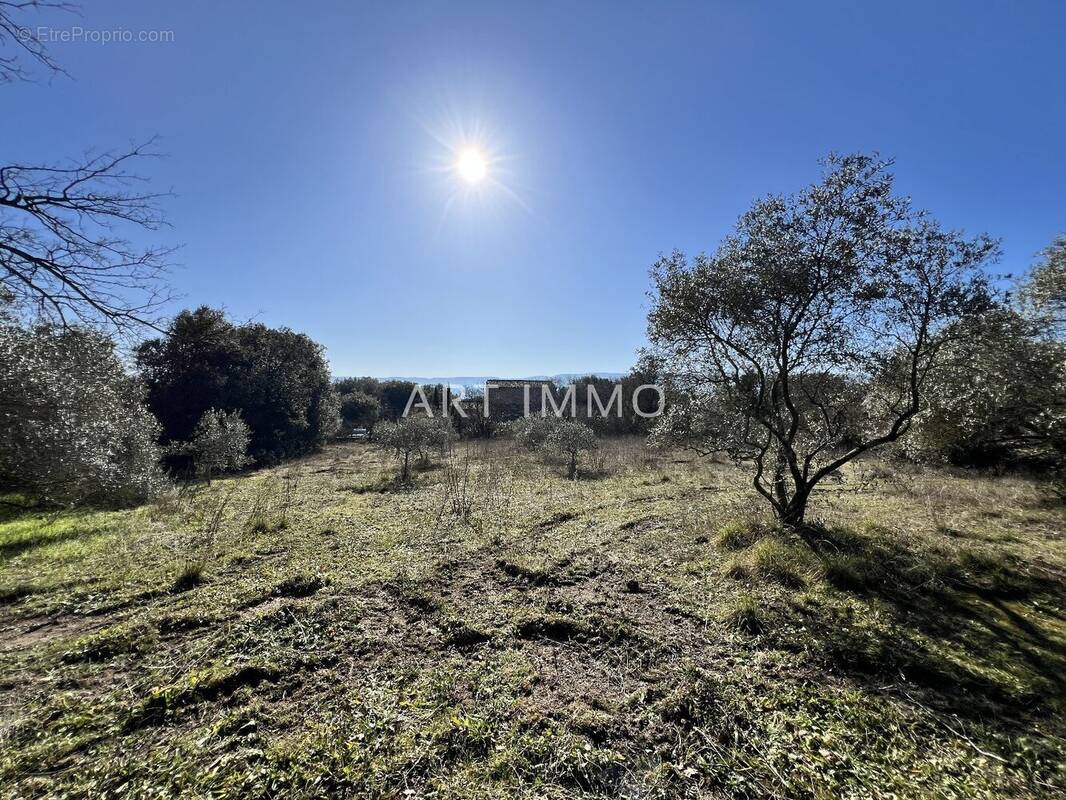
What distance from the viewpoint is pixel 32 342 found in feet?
20.4

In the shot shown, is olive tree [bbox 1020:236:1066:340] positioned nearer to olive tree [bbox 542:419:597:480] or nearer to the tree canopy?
olive tree [bbox 542:419:597:480]

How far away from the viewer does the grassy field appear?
249cm

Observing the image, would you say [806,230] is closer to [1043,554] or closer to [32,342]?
[1043,554]

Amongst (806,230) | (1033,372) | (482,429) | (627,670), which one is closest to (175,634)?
(627,670)

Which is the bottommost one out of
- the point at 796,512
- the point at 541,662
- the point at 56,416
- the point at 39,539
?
the point at 541,662

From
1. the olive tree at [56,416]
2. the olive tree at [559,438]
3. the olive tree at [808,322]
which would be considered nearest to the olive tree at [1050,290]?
the olive tree at [808,322]

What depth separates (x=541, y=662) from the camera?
3.65 m

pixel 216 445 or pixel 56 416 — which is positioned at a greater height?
pixel 56 416

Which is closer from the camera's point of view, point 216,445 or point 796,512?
point 796,512

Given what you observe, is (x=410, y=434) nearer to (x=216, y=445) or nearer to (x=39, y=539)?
(x=216, y=445)

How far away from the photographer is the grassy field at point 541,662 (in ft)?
8.17

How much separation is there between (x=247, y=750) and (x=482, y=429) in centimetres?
2668

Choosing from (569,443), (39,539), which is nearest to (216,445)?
(39,539)

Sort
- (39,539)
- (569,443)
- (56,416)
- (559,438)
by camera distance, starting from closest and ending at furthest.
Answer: (56,416)
(39,539)
(569,443)
(559,438)
